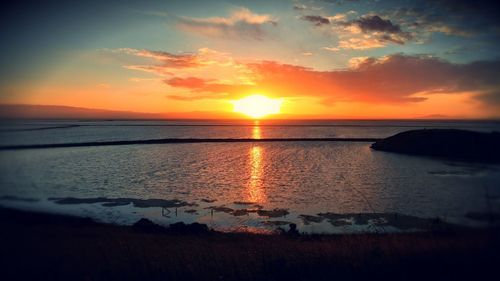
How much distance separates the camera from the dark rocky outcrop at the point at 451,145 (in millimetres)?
55406

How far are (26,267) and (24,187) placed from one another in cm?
2194

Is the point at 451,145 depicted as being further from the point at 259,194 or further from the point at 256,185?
the point at 259,194

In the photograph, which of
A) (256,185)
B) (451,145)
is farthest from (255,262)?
(451,145)

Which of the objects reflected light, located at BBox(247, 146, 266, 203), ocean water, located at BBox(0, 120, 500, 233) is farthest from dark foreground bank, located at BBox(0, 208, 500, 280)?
reflected light, located at BBox(247, 146, 266, 203)

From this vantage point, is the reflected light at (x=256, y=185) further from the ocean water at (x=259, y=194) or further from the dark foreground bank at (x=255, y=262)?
the dark foreground bank at (x=255, y=262)

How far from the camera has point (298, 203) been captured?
83.8 ft

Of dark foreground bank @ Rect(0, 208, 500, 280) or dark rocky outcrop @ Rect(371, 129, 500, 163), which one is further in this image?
dark rocky outcrop @ Rect(371, 129, 500, 163)

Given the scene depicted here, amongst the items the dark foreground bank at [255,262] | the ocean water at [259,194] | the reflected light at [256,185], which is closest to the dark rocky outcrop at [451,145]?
the ocean water at [259,194]

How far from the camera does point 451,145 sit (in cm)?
6172

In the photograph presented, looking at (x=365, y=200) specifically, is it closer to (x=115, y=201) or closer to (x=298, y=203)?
(x=298, y=203)

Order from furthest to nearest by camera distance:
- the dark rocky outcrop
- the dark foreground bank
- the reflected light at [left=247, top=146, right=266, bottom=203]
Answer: the dark rocky outcrop → the reflected light at [left=247, top=146, right=266, bottom=203] → the dark foreground bank

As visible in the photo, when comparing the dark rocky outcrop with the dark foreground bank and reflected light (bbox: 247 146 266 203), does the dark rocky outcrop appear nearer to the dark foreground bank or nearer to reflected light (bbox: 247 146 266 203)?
reflected light (bbox: 247 146 266 203)

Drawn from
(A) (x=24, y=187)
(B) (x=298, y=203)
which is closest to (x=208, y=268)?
(B) (x=298, y=203)

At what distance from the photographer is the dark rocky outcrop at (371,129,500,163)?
55.4 m
